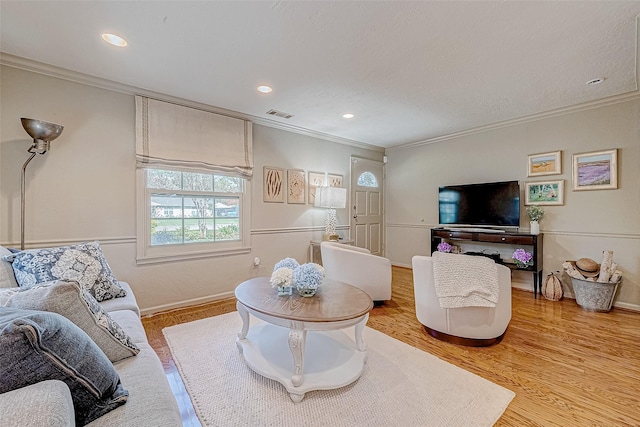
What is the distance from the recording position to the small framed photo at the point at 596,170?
10.8 feet

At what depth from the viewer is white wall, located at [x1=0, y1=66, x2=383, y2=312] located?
2420mm

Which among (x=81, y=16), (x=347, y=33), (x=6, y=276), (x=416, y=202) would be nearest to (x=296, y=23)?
(x=347, y=33)

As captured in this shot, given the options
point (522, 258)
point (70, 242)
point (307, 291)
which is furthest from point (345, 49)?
point (522, 258)

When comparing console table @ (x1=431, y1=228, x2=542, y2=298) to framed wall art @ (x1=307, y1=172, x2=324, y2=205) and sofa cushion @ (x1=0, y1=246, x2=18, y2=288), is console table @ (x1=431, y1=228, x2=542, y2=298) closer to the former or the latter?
framed wall art @ (x1=307, y1=172, x2=324, y2=205)

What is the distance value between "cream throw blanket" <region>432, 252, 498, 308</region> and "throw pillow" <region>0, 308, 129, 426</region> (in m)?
2.11

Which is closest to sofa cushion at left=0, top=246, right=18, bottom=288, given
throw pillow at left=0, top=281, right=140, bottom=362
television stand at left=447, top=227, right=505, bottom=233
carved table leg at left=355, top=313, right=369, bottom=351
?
throw pillow at left=0, top=281, right=140, bottom=362

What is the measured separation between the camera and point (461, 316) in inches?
90.4

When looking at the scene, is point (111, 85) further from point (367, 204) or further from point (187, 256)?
point (367, 204)

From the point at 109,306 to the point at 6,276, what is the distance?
594 millimetres

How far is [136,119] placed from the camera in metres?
2.97

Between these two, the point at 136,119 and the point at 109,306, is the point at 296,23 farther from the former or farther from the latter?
the point at 109,306

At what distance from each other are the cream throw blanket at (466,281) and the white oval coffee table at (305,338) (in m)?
0.72

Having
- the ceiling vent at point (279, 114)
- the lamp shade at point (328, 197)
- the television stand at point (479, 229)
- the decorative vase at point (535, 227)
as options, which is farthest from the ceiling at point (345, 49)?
the television stand at point (479, 229)

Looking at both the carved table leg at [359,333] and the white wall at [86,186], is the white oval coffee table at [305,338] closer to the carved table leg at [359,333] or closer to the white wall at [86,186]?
the carved table leg at [359,333]
